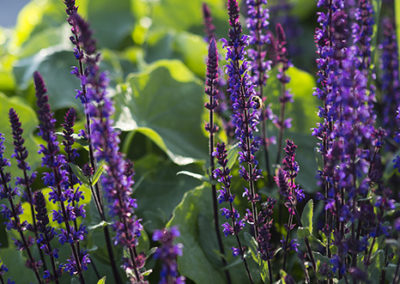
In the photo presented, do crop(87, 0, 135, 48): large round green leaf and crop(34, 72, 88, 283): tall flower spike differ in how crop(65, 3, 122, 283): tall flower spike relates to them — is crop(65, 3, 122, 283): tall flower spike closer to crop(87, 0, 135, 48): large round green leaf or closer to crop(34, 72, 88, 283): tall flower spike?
crop(34, 72, 88, 283): tall flower spike

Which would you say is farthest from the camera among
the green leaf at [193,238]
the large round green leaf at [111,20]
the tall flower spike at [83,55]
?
the large round green leaf at [111,20]

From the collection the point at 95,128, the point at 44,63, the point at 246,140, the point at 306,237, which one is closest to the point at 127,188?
the point at 95,128

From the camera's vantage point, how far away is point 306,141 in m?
2.22

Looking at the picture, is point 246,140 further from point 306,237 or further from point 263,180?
point 263,180

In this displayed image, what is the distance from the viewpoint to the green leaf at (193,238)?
57.4 inches

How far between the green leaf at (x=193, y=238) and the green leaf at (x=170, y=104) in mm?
453

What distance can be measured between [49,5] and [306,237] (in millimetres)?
3018

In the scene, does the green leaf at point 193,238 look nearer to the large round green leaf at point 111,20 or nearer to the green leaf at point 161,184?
the green leaf at point 161,184

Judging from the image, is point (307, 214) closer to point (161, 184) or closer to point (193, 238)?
point (193, 238)

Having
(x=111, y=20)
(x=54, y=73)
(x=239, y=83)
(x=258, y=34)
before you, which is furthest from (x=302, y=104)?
(x=111, y=20)

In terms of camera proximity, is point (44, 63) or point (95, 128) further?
point (44, 63)

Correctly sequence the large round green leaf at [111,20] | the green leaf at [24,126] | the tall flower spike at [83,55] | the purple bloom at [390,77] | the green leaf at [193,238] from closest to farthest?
the tall flower spike at [83,55], the green leaf at [193,238], the purple bloom at [390,77], the green leaf at [24,126], the large round green leaf at [111,20]

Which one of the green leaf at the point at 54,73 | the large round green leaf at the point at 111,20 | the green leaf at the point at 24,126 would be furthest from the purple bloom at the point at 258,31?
the large round green leaf at the point at 111,20

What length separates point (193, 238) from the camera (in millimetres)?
1603
